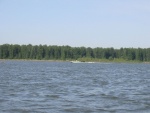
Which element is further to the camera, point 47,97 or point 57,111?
point 47,97

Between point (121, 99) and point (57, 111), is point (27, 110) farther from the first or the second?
point (121, 99)

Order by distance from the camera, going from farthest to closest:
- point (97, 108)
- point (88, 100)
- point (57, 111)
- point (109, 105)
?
point (88, 100)
point (109, 105)
point (97, 108)
point (57, 111)

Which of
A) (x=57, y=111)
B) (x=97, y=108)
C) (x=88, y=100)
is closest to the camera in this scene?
(x=57, y=111)

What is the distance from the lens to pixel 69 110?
64.1 ft

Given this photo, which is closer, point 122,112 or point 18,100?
point 122,112

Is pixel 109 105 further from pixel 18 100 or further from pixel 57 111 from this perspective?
pixel 18 100

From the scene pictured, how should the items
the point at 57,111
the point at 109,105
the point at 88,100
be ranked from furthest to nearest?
the point at 88,100, the point at 109,105, the point at 57,111

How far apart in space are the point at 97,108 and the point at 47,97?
212 inches

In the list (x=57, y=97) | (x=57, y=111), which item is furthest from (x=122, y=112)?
(x=57, y=97)

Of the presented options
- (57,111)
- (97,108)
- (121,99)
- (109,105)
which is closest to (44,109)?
(57,111)

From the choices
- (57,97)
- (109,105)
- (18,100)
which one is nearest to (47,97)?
(57,97)

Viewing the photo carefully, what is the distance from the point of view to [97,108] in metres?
20.4

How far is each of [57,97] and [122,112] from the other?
6.87 m

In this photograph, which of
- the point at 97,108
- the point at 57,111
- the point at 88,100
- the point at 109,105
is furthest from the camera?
the point at 88,100
